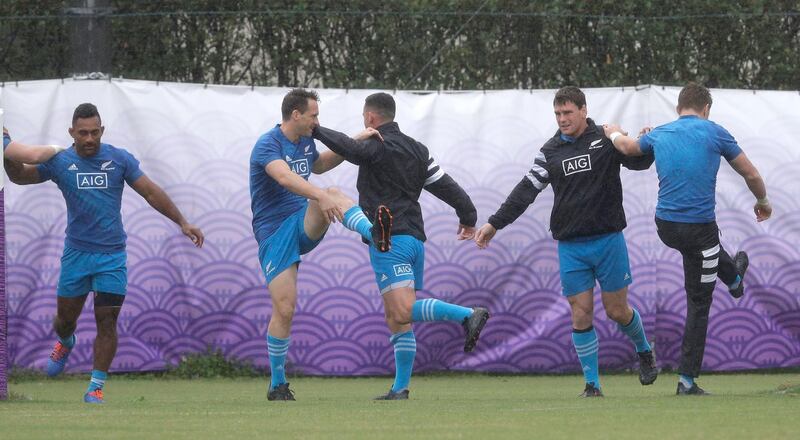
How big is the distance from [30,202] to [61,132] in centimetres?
68

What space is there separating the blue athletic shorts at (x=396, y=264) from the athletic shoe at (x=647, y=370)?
5.68ft

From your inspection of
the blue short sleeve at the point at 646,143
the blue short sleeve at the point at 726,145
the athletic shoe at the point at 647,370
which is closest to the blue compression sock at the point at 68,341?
the athletic shoe at the point at 647,370

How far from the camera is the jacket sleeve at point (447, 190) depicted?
999 centimetres

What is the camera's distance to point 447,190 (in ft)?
33.2

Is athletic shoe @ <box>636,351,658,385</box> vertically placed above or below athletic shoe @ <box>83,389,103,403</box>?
above

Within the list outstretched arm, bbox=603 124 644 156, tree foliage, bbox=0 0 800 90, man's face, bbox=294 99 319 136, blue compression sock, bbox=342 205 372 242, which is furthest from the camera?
tree foliage, bbox=0 0 800 90

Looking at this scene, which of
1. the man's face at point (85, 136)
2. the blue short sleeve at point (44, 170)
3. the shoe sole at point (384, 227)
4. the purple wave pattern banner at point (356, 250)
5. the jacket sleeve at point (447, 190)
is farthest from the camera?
the purple wave pattern banner at point (356, 250)

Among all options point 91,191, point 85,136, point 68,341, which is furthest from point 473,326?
point 68,341

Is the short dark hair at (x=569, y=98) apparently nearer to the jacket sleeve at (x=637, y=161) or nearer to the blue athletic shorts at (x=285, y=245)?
the jacket sleeve at (x=637, y=161)

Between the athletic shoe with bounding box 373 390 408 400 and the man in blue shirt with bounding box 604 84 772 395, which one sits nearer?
the man in blue shirt with bounding box 604 84 772 395

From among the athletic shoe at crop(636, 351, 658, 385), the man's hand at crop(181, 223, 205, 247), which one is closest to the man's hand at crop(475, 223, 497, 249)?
the athletic shoe at crop(636, 351, 658, 385)

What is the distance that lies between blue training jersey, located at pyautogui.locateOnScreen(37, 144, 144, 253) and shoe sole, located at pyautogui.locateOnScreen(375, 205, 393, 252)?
7.79ft

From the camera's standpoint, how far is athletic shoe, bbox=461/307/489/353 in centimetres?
883

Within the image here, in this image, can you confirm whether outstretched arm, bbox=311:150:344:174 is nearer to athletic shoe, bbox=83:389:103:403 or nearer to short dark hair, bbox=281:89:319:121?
short dark hair, bbox=281:89:319:121
